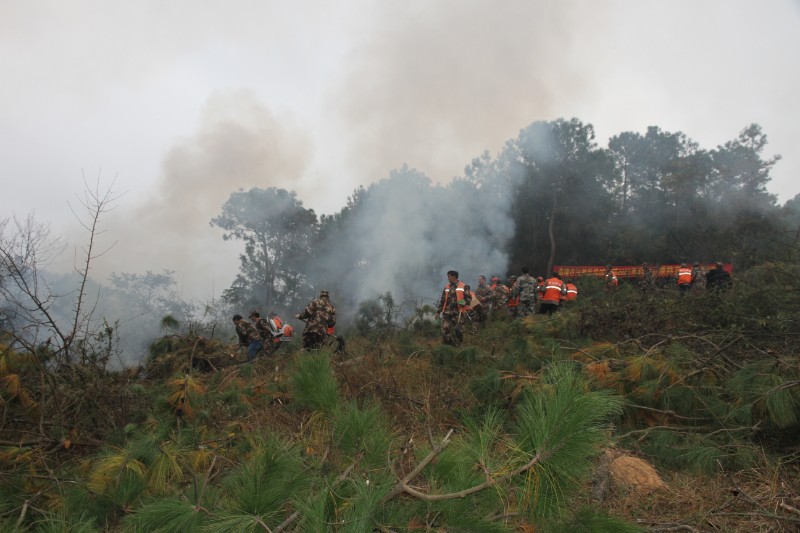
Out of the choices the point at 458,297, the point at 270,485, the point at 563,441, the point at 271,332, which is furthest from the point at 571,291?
the point at 270,485

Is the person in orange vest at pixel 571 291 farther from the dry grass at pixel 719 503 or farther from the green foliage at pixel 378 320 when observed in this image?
the dry grass at pixel 719 503

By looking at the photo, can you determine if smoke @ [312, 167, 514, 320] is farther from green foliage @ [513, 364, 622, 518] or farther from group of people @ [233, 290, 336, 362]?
green foliage @ [513, 364, 622, 518]

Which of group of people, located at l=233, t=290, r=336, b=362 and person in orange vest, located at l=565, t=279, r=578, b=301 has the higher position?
person in orange vest, located at l=565, t=279, r=578, b=301

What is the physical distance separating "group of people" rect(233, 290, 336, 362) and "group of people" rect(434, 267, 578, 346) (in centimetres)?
203

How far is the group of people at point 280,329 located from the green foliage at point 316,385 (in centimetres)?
506

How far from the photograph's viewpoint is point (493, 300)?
1356 cm

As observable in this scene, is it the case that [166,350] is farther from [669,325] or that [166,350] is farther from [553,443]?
[553,443]

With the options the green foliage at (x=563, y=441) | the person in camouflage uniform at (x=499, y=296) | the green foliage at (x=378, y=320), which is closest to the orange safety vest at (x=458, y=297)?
the green foliage at (x=378, y=320)

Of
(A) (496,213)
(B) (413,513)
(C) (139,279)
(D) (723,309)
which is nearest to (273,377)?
(B) (413,513)

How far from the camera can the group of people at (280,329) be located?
8.56 meters

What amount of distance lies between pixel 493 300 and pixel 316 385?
11679 mm

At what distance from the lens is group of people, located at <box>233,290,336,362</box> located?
28.1ft

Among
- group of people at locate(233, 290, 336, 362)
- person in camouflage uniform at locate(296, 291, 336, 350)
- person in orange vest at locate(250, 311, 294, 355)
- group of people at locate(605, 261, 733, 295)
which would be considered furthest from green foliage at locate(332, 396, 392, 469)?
group of people at locate(605, 261, 733, 295)

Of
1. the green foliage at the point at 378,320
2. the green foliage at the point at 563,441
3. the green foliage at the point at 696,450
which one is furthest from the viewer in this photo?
the green foliage at the point at 378,320
